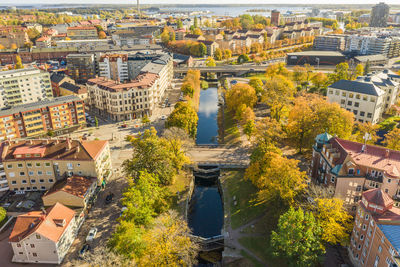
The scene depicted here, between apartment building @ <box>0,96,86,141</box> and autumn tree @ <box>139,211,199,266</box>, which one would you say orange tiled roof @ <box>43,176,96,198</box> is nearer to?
autumn tree @ <box>139,211,199,266</box>

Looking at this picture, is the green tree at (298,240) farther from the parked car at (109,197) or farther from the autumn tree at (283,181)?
the parked car at (109,197)

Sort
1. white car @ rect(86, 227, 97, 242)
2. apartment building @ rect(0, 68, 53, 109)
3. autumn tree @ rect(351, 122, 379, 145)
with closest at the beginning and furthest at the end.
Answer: white car @ rect(86, 227, 97, 242)
autumn tree @ rect(351, 122, 379, 145)
apartment building @ rect(0, 68, 53, 109)

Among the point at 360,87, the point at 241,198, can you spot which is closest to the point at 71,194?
the point at 241,198

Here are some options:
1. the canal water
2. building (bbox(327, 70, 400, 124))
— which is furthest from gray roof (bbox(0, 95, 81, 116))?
building (bbox(327, 70, 400, 124))

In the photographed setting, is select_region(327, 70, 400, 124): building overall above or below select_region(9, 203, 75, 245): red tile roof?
above

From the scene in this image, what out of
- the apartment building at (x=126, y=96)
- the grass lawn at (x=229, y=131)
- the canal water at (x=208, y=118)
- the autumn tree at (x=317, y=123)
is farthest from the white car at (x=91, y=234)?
the apartment building at (x=126, y=96)

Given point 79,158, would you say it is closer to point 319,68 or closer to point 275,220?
point 275,220

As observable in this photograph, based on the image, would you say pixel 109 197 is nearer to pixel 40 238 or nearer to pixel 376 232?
pixel 40 238

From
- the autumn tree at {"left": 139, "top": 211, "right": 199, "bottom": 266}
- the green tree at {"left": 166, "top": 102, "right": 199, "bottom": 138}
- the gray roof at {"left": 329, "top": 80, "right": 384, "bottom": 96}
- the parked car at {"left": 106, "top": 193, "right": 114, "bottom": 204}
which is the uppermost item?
the gray roof at {"left": 329, "top": 80, "right": 384, "bottom": 96}
